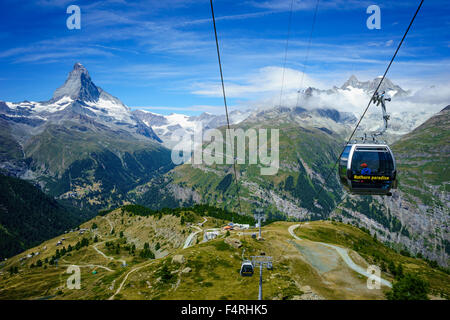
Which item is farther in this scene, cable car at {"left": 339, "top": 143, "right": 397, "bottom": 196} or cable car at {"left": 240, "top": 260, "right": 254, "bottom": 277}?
cable car at {"left": 240, "top": 260, "right": 254, "bottom": 277}

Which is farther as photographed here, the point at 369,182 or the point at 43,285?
the point at 43,285

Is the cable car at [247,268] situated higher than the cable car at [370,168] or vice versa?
the cable car at [370,168]

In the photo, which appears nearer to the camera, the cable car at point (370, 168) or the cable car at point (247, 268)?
the cable car at point (370, 168)

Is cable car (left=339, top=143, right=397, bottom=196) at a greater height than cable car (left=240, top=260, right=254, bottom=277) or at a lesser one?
greater

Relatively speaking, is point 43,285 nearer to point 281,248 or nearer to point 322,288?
point 281,248

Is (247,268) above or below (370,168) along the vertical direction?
below

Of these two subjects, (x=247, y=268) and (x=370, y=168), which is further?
(x=247, y=268)
